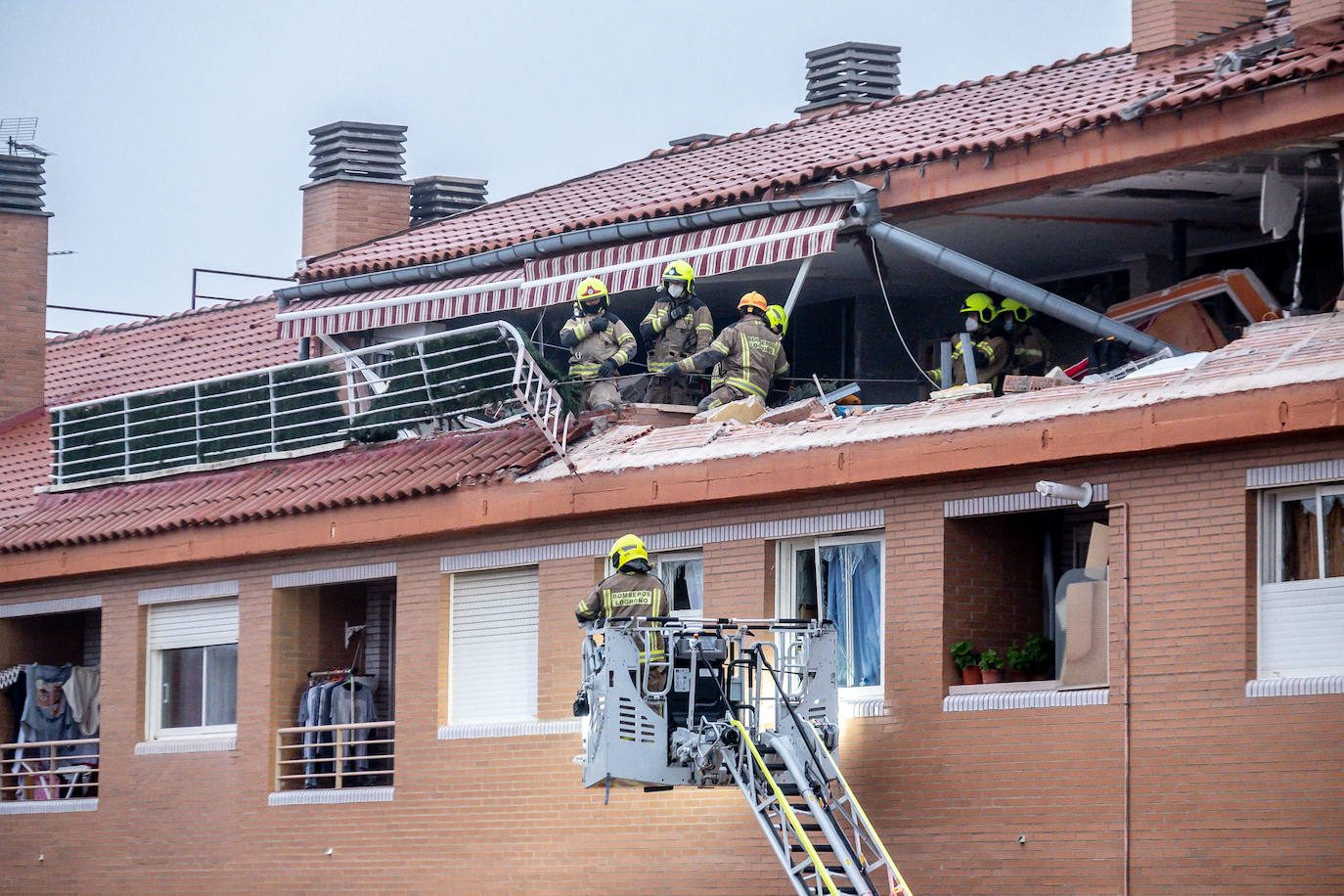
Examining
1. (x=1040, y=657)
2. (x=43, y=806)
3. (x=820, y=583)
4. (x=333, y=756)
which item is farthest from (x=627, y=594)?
(x=43, y=806)

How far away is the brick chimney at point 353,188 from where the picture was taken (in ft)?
93.6

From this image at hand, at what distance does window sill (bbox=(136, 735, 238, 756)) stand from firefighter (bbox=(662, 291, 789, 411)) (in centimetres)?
673

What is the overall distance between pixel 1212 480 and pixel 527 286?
861 cm

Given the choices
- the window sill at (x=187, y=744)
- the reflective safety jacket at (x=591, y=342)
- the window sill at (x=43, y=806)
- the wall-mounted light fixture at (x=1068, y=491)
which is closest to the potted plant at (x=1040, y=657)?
the wall-mounted light fixture at (x=1068, y=491)

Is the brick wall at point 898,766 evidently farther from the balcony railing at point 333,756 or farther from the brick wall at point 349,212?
the brick wall at point 349,212

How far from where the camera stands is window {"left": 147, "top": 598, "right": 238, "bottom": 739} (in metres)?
23.0

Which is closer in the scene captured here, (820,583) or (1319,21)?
(1319,21)

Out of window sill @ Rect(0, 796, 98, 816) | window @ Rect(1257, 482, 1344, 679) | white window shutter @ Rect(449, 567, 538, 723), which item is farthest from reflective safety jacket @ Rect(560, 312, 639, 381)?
window sill @ Rect(0, 796, 98, 816)

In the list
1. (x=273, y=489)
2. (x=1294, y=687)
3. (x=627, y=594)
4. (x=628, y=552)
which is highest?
(x=273, y=489)

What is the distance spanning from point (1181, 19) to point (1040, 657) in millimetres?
6628

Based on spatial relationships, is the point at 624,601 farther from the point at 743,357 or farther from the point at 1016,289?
the point at 1016,289

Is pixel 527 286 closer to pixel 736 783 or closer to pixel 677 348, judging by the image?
pixel 677 348

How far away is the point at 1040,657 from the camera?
1642cm

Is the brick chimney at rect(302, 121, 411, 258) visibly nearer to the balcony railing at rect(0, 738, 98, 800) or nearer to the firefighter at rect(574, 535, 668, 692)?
the balcony railing at rect(0, 738, 98, 800)
